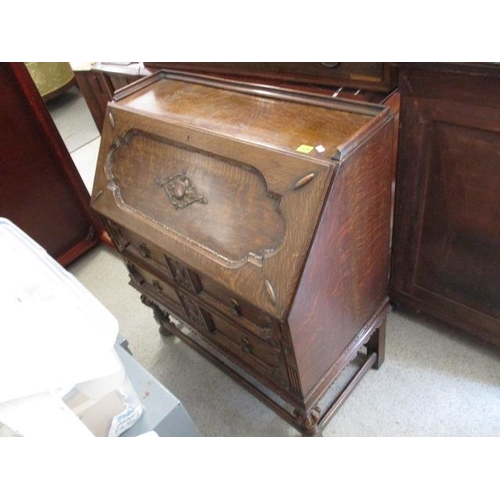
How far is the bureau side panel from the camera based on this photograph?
74cm

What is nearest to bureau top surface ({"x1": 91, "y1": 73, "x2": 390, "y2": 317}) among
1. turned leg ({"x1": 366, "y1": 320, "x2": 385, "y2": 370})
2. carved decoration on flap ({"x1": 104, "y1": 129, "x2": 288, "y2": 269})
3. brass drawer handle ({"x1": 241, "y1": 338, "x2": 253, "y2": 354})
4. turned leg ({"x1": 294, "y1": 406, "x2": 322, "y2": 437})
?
carved decoration on flap ({"x1": 104, "y1": 129, "x2": 288, "y2": 269})

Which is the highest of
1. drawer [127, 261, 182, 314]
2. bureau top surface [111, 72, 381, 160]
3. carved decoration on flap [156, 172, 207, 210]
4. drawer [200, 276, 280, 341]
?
bureau top surface [111, 72, 381, 160]

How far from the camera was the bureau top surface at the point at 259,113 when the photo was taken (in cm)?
82

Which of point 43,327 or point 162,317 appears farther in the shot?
point 162,317

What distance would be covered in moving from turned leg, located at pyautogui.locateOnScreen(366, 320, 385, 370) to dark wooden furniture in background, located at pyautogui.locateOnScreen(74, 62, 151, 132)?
122 cm

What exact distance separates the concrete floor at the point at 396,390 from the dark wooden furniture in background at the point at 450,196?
155 mm

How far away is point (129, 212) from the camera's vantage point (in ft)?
3.45

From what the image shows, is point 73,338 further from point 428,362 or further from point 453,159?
point 428,362

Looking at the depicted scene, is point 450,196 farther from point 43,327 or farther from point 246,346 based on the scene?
point 43,327

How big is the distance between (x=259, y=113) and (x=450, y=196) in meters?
0.54

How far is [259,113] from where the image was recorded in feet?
3.17

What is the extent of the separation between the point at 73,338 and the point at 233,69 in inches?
37.9

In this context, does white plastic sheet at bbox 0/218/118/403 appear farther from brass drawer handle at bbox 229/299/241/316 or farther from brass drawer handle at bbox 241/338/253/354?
brass drawer handle at bbox 241/338/253/354

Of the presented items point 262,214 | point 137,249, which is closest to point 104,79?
point 137,249
